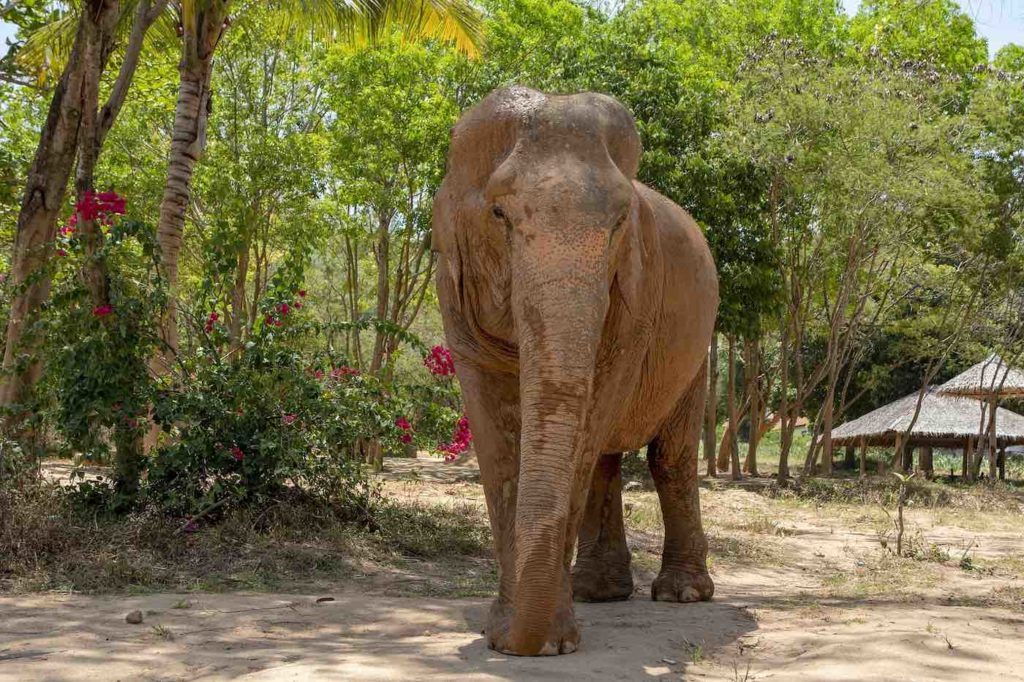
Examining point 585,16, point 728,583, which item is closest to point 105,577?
point 728,583

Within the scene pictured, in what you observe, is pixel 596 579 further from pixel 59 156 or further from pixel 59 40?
pixel 59 40

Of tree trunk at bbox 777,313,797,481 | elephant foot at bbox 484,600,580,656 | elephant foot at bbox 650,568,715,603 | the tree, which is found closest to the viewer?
elephant foot at bbox 484,600,580,656

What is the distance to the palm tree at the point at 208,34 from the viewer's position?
36.2 ft

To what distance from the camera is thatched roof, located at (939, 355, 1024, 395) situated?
30461 mm

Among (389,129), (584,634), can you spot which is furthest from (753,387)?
(584,634)

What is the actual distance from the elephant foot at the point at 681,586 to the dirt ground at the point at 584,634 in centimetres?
13

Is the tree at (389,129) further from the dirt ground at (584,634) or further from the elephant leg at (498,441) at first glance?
the elephant leg at (498,441)

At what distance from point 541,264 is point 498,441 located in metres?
1.11

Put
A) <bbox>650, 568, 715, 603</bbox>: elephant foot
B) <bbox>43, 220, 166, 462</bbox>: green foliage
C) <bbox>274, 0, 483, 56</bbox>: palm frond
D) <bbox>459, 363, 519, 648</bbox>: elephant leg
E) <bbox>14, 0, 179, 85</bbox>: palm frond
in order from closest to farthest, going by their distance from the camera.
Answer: <bbox>459, 363, 519, 648</bbox>: elephant leg
<bbox>650, 568, 715, 603</bbox>: elephant foot
<bbox>43, 220, 166, 462</bbox>: green foliage
<bbox>14, 0, 179, 85</bbox>: palm frond
<bbox>274, 0, 483, 56</bbox>: palm frond

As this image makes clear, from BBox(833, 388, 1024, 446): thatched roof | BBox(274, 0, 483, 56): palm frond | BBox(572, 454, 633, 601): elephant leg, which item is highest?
BBox(274, 0, 483, 56): palm frond

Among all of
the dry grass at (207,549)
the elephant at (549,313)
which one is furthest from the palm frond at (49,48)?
the elephant at (549,313)

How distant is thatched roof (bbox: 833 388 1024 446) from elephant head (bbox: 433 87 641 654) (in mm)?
28640

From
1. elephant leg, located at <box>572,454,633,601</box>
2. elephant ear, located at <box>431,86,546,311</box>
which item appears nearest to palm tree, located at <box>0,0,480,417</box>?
elephant leg, located at <box>572,454,633,601</box>

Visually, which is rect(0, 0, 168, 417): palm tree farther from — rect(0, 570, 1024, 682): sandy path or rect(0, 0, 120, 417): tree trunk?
rect(0, 570, 1024, 682): sandy path
